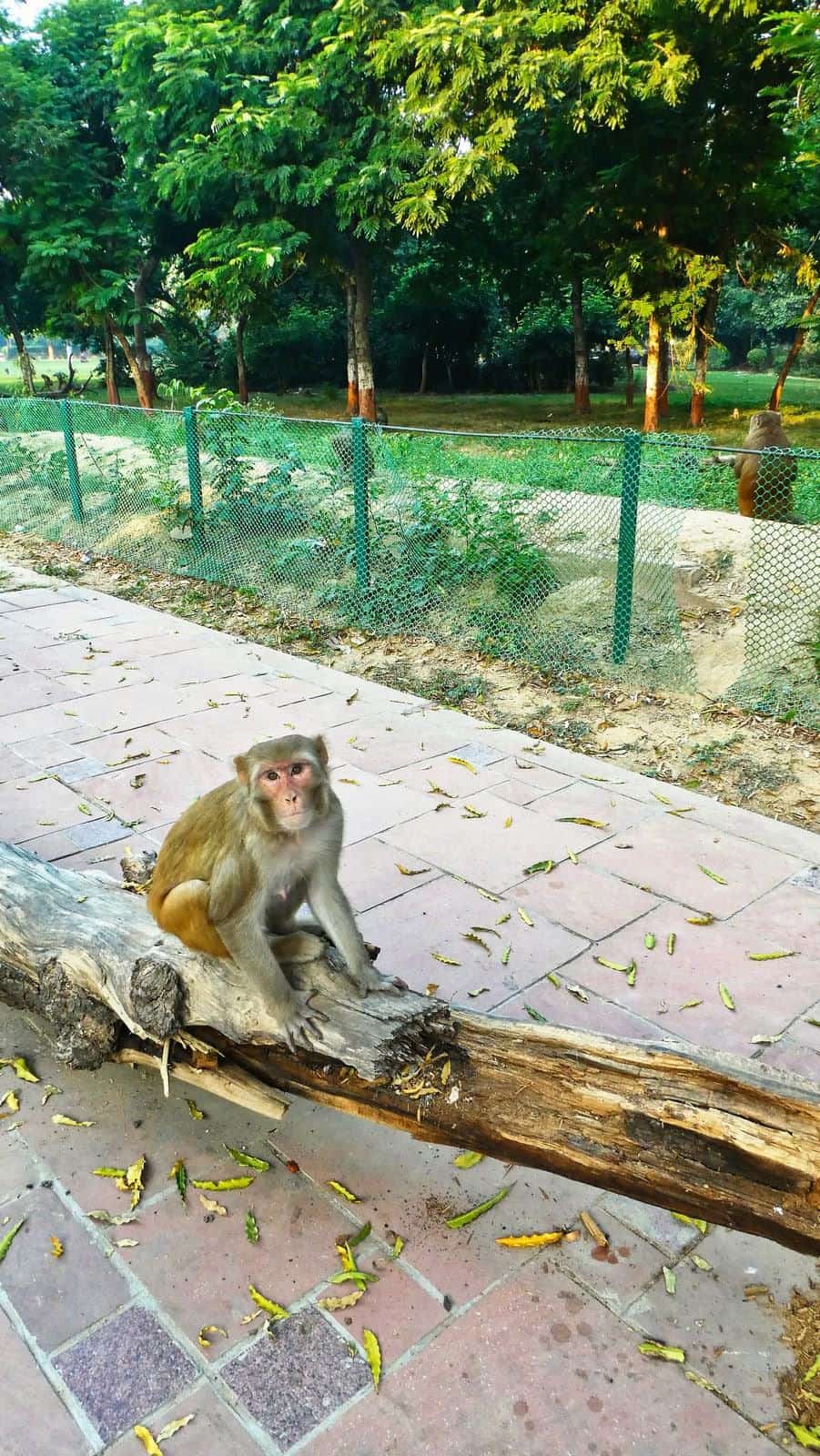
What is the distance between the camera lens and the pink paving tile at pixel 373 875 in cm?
447

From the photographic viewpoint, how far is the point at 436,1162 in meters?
3.04

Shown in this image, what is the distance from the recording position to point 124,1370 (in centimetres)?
237

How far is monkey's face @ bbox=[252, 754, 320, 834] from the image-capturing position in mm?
2684

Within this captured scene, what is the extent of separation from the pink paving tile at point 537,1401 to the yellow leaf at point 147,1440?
1.17 feet

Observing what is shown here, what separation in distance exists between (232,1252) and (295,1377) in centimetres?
43

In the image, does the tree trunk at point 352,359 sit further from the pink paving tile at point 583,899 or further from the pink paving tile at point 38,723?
the pink paving tile at point 583,899

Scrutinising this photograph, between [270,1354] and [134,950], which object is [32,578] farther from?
[270,1354]

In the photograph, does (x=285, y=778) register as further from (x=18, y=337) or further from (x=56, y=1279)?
(x=18, y=337)

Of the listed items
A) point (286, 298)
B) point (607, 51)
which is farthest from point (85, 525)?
point (286, 298)

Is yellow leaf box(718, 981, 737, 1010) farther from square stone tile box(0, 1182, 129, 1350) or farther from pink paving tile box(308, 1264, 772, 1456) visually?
square stone tile box(0, 1182, 129, 1350)

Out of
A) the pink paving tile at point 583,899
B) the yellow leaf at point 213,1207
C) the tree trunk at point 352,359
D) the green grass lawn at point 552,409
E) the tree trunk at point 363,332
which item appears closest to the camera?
the yellow leaf at point 213,1207

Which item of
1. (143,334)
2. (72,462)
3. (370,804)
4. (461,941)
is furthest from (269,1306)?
(143,334)

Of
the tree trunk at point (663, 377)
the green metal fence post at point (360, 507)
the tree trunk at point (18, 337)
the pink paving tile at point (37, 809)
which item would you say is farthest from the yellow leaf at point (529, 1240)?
the tree trunk at point (18, 337)

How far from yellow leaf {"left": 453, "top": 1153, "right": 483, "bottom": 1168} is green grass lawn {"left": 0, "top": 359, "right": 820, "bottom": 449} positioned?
1794cm
